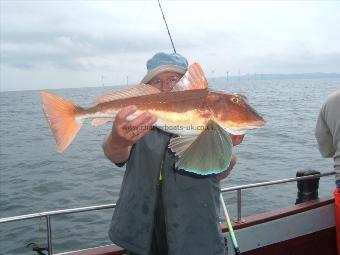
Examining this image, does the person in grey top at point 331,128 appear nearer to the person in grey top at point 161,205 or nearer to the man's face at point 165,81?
the person in grey top at point 161,205

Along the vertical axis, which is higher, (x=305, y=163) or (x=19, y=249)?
(x=305, y=163)

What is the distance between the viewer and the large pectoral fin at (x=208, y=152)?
8.09ft

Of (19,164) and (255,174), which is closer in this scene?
(255,174)

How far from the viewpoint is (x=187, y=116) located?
2523 millimetres

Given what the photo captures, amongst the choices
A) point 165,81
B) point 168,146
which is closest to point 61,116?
point 168,146

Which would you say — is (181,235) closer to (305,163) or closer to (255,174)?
(255,174)

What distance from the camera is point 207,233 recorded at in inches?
111

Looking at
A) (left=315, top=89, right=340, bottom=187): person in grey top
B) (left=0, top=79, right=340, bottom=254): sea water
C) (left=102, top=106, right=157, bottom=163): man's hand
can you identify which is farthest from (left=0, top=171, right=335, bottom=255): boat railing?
(left=0, top=79, right=340, bottom=254): sea water

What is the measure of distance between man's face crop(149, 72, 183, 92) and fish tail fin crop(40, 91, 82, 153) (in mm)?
774

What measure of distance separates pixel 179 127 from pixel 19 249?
7.43 meters

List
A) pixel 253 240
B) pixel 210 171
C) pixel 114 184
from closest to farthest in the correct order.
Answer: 1. pixel 210 171
2. pixel 253 240
3. pixel 114 184

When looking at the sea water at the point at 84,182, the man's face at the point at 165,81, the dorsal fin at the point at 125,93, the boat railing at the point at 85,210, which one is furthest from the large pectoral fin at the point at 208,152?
the sea water at the point at 84,182

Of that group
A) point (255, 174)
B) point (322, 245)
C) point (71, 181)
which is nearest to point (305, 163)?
point (255, 174)

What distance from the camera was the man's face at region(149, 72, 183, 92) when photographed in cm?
311
